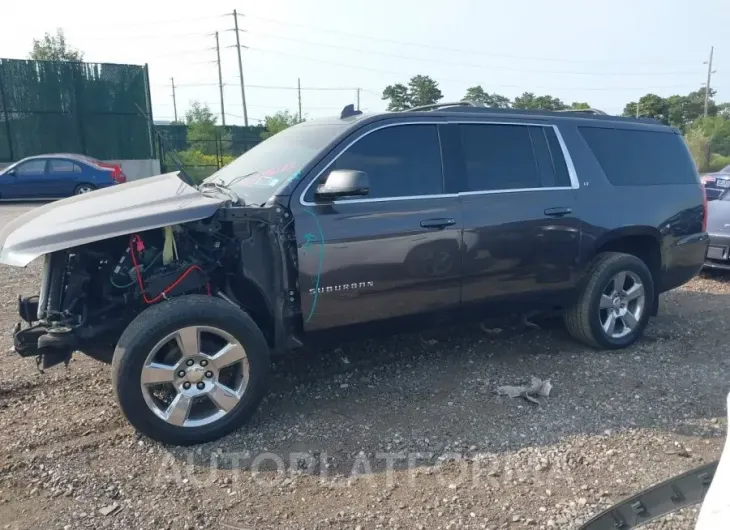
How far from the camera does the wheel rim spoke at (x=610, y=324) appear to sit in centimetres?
508

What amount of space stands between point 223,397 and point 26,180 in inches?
634

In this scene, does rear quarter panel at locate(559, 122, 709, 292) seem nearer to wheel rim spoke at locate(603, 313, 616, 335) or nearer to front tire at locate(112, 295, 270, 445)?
wheel rim spoke at locate(603, 313, 616, 335)

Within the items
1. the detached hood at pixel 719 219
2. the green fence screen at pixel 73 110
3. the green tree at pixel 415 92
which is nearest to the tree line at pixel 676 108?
the green tree at pixel 415 92

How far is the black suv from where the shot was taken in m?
3.54

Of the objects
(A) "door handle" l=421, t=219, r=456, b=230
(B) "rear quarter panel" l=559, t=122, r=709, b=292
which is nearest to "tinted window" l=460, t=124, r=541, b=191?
(A) "door handle" l=421, t=219, r=456, b=230

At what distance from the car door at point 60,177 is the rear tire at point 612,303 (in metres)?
15.8

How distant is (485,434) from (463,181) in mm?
1734

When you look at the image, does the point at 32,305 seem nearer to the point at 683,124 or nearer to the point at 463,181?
the point at 463,181

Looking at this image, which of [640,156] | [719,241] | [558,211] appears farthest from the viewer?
[719,241]

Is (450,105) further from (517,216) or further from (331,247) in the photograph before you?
(331,247)

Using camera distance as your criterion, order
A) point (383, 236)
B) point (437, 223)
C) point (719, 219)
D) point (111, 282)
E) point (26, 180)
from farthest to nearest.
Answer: point (26, 180) < point (719, 219) < point (437, 223) < point (383, 236) < point (111, 282)

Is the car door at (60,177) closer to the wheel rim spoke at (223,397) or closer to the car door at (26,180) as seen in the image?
the car door at (26,180)

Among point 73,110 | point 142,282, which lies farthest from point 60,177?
point 142,282

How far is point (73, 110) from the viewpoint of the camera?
22547 mm
